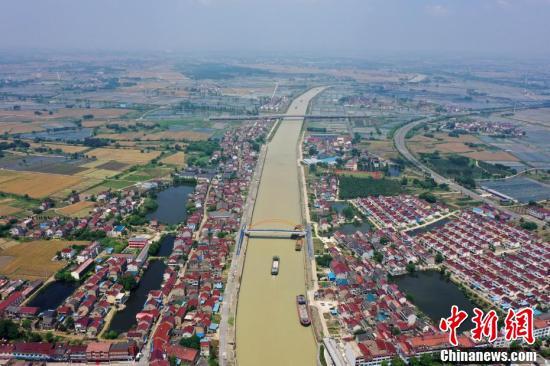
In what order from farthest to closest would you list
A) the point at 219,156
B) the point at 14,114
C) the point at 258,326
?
1. the point at 14,114
2. the point at 219,156
3. the point at 258,326

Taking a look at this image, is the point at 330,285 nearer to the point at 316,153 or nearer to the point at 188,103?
the point at 316,153

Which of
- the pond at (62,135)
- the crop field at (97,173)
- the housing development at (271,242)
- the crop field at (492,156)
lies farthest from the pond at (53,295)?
the crop field at (492,156)

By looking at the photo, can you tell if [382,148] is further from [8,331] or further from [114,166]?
[8,331]

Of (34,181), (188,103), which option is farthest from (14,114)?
(34,181)

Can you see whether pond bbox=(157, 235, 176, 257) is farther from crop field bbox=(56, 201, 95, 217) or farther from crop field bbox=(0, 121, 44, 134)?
crop field bbox=(0, 121, 44, 134)

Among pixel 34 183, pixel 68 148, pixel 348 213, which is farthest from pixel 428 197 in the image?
pixel 68 148
